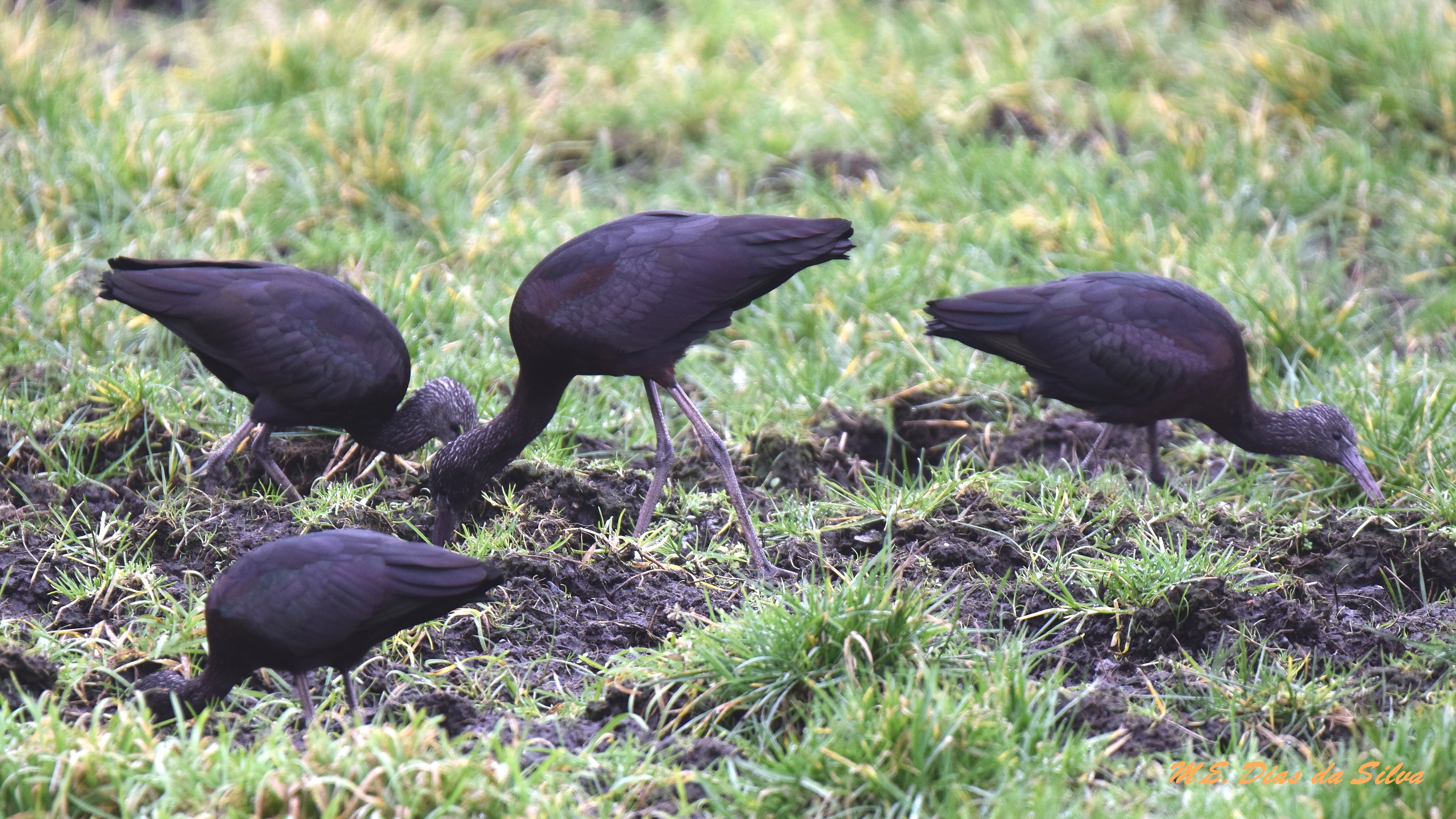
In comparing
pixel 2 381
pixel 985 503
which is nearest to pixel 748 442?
pixel 985 503

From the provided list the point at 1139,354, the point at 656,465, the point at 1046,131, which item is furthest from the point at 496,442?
the point at 1046,131

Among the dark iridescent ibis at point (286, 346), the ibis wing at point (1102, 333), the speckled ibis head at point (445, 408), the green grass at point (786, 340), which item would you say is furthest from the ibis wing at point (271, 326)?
the ibis wing at point (1102, 333)

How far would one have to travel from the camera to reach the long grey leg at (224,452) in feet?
16.9

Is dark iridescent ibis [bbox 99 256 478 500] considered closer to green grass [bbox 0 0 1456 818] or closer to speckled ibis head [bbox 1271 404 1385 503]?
green grass [bbox 0 0 1456 818]

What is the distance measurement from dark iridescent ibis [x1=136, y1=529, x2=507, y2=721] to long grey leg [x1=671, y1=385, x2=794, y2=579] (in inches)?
44.7

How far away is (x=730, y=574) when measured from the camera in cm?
482

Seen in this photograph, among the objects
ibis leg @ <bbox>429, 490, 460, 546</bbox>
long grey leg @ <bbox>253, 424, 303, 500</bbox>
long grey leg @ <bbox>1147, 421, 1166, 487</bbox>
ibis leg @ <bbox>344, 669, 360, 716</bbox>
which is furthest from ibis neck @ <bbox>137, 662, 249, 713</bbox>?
long grey leg @ <bbox>1147, 421, 1166, 487</bbox>

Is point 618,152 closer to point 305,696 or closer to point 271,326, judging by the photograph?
point 271,326

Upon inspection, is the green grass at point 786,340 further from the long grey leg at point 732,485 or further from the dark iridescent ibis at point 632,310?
the dark iridescent ibis at point 632,310

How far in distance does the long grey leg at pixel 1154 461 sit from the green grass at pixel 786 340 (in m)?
0.12

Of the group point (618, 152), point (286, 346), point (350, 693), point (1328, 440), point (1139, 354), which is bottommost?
point (1328, 440)

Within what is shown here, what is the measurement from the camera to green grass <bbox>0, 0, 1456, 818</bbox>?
351 centimetres

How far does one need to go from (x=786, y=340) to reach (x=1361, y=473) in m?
2.58
